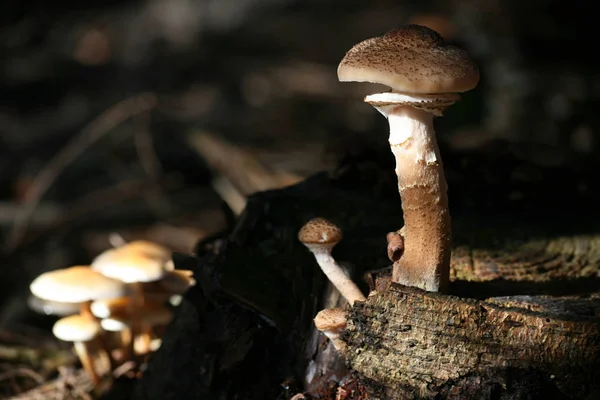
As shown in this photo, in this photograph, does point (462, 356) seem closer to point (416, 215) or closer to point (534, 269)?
point (416, 215)

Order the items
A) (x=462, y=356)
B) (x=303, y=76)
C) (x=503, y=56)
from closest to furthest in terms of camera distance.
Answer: (x=462, y=356) < (x=503, y=56) < (x=303, y=76)

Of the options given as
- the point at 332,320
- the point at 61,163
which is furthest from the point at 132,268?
the point at 61,163

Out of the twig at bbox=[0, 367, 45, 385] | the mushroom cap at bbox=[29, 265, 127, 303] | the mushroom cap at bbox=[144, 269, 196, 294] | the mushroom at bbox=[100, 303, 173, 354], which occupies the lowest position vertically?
the twig at bbox=[0, 367, 45, 385]

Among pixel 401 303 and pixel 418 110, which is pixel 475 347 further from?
pixel 418 110

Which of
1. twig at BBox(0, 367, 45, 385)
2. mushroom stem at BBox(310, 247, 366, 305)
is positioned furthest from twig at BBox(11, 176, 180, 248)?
mushroom stem at BBox(310, 247, 366, 305)

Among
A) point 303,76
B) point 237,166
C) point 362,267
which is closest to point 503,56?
point 237,166

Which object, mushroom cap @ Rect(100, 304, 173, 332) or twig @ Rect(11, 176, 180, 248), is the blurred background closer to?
twig @ Rect(11, 176, 180, 248)
